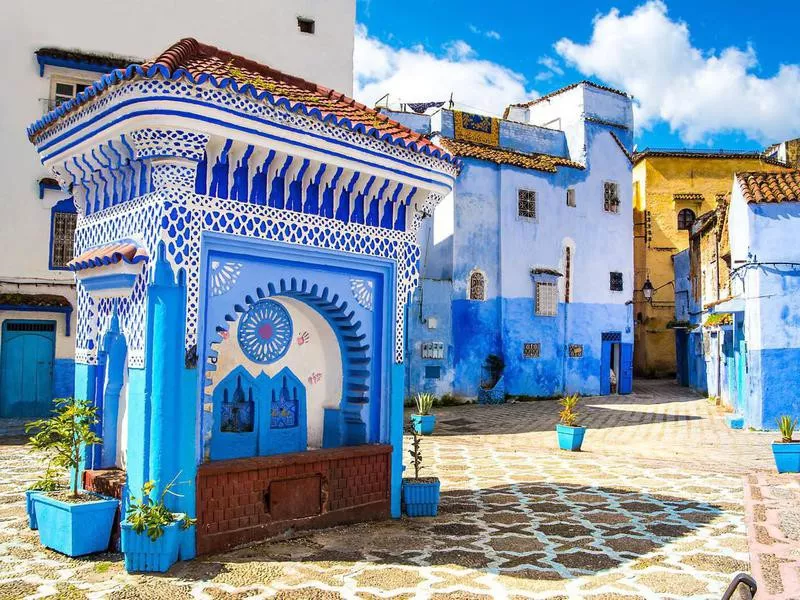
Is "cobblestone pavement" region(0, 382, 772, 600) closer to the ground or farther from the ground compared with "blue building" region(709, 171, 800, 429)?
closer to the ground

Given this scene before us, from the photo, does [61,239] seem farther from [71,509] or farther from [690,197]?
[690,197]

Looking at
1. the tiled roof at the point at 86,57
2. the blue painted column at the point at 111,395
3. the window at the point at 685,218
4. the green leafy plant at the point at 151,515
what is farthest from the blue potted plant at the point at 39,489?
the window at the point at 685,218

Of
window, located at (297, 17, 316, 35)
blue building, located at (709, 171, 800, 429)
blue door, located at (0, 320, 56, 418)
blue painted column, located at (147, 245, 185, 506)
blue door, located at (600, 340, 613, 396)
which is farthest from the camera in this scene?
blue door, located at (600, 340, 613, 396)

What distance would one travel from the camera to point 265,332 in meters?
7.76

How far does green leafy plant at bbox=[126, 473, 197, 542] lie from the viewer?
602 centimetres

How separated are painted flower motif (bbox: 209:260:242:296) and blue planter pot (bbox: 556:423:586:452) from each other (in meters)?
8.98

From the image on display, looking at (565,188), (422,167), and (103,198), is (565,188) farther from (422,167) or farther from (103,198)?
(103,198)

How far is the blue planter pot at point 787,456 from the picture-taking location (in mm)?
11039

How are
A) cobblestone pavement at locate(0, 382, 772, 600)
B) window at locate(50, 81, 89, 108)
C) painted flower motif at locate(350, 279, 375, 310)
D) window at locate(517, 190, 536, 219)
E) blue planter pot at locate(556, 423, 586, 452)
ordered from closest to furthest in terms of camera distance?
cobblestone pavement at locate(0, 382, 772, 600) → painted flower motif at locate(350, 279, 375, 310) → blue planter pot at locate(556, 423, 586, 452) → window at locate(50, 81, 89, 108) → window at locate(517, 190, 536, 219)

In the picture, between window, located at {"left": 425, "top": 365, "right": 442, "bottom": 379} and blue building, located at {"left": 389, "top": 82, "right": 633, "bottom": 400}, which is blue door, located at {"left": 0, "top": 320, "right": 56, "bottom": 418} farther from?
window, located at {"left": 425, "top": 365, "right": 442, "bottom": 379}

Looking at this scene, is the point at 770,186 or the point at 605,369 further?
the point at 605,369

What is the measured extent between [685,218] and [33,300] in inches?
Result: 1090

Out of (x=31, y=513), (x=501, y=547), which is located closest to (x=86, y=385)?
(x=31, y=513)

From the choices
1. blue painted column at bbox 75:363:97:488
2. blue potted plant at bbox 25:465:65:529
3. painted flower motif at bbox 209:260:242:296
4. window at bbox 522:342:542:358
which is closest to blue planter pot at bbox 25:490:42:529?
blue potted plant at bbox 25:465:65:529
